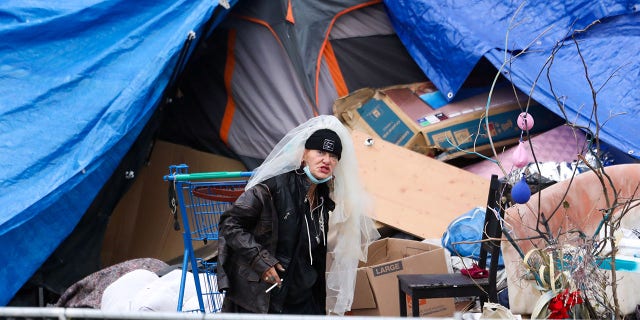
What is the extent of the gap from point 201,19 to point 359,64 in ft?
4.90

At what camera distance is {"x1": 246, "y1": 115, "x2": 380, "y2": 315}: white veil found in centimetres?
436

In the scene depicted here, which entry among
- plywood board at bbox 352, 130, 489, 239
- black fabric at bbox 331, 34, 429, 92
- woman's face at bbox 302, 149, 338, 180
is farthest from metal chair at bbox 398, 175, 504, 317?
black fabric at bbox 331, 34, 429, 92

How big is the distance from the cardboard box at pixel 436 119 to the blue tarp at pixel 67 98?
1.40 meters

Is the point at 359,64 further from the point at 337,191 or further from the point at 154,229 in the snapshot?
the point at 337,191

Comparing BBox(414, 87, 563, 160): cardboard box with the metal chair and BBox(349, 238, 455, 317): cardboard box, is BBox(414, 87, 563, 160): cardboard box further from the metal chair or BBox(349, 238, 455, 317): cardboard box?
the metal chair

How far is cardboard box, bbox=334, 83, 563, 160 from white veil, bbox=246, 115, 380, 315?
217cm

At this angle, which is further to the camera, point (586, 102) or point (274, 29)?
point (274, 29)

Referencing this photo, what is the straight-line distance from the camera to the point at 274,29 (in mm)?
6902

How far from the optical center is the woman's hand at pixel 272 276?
12.9 ft

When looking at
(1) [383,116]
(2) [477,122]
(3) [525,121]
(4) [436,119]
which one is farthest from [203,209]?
(2) [477,122]

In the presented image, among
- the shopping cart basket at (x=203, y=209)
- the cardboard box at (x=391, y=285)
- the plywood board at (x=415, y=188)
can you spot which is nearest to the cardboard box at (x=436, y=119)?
the plywood board at (x=415, y=188)

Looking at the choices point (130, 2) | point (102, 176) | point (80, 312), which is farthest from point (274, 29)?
point (80, 312)

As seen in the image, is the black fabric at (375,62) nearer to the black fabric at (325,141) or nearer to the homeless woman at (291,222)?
the homeless woman at (291,222)

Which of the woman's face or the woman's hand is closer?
the woman's hand
